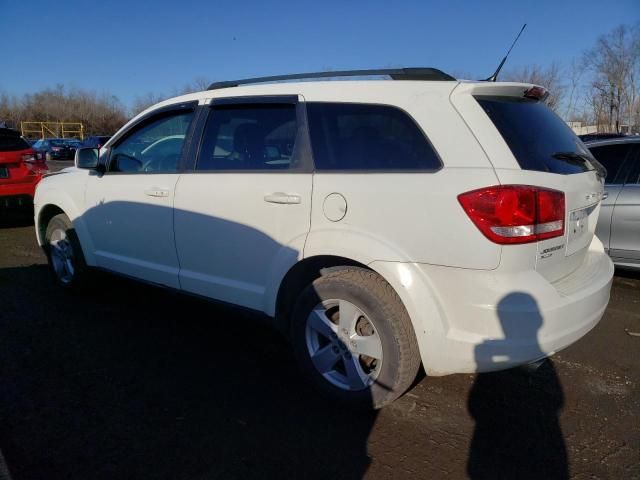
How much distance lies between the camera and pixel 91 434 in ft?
8.44

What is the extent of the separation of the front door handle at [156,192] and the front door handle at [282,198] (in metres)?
0.99

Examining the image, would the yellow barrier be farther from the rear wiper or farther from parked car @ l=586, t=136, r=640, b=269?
the rear wiper

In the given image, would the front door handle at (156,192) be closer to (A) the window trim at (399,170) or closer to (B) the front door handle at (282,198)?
(B) the front door handle at (282,198)

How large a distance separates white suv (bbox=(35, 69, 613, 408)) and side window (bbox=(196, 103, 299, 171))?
0.4 inches

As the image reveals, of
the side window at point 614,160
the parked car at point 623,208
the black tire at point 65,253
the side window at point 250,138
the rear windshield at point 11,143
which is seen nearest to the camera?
the side window at point 250,138

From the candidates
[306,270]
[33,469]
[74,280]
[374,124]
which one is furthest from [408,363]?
[74,280]

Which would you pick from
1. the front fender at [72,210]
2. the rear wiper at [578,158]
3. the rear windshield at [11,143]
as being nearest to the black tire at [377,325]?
the rear wiper at [578,158]

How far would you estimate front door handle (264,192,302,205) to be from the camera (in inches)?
112

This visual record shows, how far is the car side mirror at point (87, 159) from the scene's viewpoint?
4254mm

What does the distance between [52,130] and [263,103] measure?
6962 centimetres

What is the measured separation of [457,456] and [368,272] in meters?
1.02

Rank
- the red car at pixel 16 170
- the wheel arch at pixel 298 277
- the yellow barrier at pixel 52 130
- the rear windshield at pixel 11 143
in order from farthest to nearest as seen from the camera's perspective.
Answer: the yellow barrier at pixel 52 130
the rear windshield at pixel 11 143
the red car at pixel 16 170
the wheel arch at pixel 298 277

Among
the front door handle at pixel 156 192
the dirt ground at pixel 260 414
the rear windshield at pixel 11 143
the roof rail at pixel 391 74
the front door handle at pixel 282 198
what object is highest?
the roof rail at pixel 391 74

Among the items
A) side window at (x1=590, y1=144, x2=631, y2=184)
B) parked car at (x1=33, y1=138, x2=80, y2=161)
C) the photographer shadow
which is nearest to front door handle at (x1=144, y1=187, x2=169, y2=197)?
the photographer shadow
